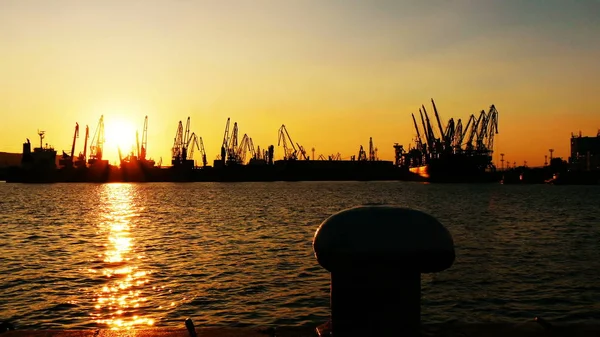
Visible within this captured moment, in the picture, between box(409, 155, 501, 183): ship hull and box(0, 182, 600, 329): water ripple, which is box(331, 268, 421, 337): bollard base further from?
box(409, 155, 501, 183): ship hull

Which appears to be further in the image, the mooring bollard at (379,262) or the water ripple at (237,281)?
the water ripple at (237,281)

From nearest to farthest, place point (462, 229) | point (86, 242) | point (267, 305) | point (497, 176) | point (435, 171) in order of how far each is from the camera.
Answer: point (267, 305), point (86, 242), point (462, 229), point (435, 171), point (497, 176)

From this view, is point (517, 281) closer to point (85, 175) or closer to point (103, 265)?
point (103, 265)

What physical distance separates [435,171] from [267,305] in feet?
521

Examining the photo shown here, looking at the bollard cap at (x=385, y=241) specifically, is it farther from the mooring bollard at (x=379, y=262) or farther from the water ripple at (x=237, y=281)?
the water ripple at (x=237, y=281)

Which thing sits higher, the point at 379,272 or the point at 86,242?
the point at 379,272

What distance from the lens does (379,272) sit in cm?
405

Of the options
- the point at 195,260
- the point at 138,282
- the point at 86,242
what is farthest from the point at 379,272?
the point at 86,242

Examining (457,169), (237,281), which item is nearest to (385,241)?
(237,281)

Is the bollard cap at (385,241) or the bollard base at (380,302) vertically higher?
the bollard cap at (385,241)

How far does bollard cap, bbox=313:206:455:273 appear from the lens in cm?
392

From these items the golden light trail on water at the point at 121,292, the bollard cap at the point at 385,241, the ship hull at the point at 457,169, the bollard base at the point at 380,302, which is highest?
the ship hull at the point at 457,169

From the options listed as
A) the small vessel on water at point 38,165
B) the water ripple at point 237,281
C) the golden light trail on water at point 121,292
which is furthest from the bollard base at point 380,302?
the small vessel on water at point 38,165

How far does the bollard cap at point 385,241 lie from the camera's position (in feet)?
12.9
